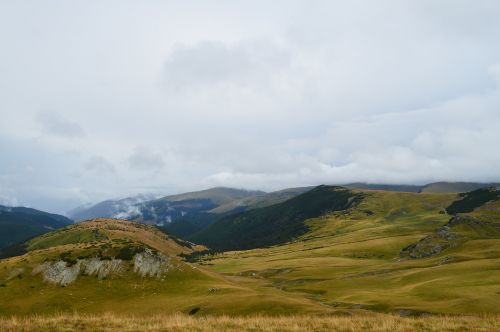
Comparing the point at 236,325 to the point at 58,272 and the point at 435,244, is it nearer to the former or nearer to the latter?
the point at 58,272

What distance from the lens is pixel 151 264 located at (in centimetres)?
7369

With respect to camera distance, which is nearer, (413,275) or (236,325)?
(236,325)

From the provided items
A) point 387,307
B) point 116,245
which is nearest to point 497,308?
point 387,307

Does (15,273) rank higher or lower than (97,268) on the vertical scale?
higher

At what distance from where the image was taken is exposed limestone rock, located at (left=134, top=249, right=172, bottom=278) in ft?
237

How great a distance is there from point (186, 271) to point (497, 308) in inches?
1830

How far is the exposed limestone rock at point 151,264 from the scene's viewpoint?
72125 millimetres

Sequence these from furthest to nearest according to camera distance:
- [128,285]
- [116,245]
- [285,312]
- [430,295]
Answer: [116,245] → [128,285] → [430,295] → [285,312]

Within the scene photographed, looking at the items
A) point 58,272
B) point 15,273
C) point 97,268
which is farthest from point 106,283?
point 15,273

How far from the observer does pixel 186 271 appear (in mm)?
73938

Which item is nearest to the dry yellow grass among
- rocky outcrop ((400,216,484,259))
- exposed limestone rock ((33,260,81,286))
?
exposed limestone rock ((33,260,81,286))

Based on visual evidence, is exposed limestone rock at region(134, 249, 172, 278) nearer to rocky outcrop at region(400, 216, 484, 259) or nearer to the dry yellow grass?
the dry yellow grass

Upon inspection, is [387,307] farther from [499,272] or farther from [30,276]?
[30,276]

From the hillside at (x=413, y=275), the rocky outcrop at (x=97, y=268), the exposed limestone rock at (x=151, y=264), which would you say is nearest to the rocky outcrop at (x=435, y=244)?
the hillside at (x=413, y=275)
